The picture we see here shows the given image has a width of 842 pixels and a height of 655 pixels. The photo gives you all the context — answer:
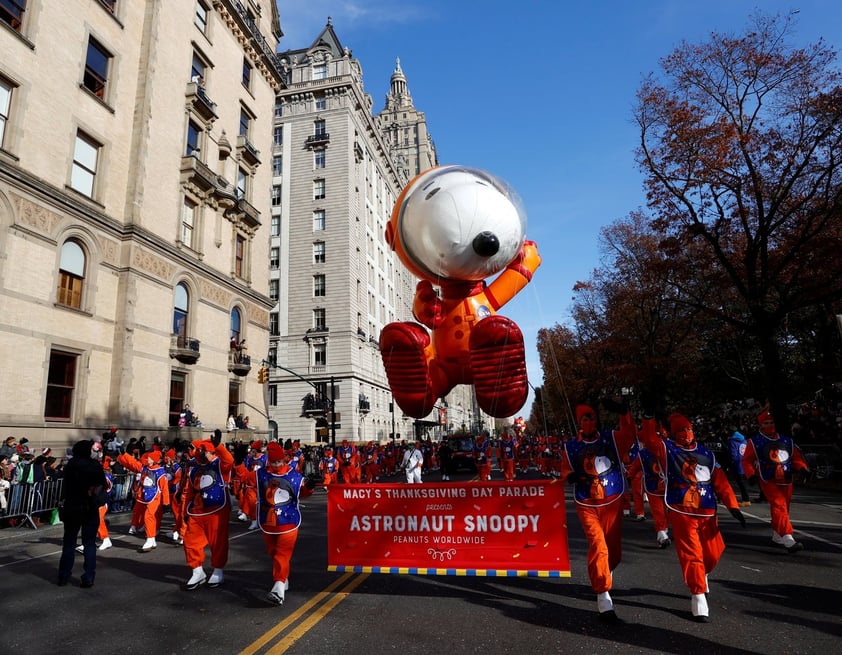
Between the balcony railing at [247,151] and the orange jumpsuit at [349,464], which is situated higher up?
the balcony railing at [247,151]

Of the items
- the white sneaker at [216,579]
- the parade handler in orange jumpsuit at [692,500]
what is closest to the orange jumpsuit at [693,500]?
the parade handler in orange jumpsuit at [692,500]

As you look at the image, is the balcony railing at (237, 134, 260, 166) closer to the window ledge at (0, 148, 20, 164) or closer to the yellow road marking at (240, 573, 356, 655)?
the window ledge at (0, 148, 20, 164)

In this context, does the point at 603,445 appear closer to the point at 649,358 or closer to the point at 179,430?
the point at 179,430

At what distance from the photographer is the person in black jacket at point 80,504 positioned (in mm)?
6320

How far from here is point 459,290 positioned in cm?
526

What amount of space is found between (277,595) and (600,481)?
11.1 ft

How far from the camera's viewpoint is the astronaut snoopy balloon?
4664mm

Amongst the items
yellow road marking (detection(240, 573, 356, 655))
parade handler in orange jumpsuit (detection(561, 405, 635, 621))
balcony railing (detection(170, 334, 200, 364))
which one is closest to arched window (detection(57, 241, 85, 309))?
balcony railing (detection(170, 334, 200, 364))

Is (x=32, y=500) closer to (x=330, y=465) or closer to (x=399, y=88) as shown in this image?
(x=330, y=465)

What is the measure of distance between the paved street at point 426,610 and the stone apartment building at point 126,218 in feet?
31.0

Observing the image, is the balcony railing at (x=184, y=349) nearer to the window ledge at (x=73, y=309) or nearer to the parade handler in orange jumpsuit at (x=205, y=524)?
the window ledge at (x=73, y=309)

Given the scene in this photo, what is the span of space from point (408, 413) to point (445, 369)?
70 cm

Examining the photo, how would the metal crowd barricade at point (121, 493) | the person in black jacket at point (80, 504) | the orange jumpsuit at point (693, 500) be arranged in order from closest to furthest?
the orange jumpsuit at point (693, 500), the person in black jacket at point (80, 504), the metal crowd barricade at point (121, 493)

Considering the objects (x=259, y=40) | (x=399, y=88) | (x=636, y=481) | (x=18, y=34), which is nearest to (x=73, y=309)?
(x=18, y=34)
